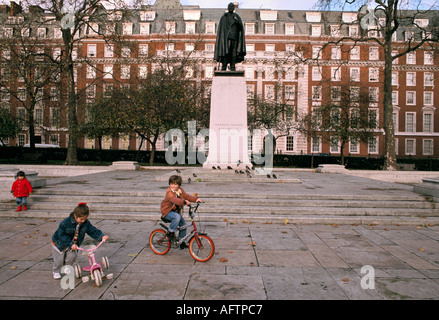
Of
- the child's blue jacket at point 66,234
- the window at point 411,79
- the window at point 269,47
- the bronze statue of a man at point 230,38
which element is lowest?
the child's blue jacket at point 66,234

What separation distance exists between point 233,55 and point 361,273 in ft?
40.6

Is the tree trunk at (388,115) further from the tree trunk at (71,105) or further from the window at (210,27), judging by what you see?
the window at (210,27)

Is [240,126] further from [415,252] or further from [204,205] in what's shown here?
[415,252]

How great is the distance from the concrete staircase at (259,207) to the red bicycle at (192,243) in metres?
2.55

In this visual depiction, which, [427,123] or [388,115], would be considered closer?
[388,115]

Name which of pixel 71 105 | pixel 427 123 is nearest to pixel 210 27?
pixel 71 105

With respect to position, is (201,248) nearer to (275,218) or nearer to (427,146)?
(275,218)

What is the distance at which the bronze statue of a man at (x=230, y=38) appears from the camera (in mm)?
14586

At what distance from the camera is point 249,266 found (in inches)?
191

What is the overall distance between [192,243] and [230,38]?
11752 millimetres

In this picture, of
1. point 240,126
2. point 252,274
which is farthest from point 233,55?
point 252,274

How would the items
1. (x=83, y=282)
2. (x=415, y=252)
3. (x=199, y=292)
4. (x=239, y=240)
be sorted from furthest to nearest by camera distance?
(x=239, y=240), (x=415, y=252), (x=83, y=282), (x=199, y=292)

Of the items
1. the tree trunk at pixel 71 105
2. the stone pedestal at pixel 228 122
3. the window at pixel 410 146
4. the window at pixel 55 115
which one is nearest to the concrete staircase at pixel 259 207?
the stone pedestal at pixel 228 122

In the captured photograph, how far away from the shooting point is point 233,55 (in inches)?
594
